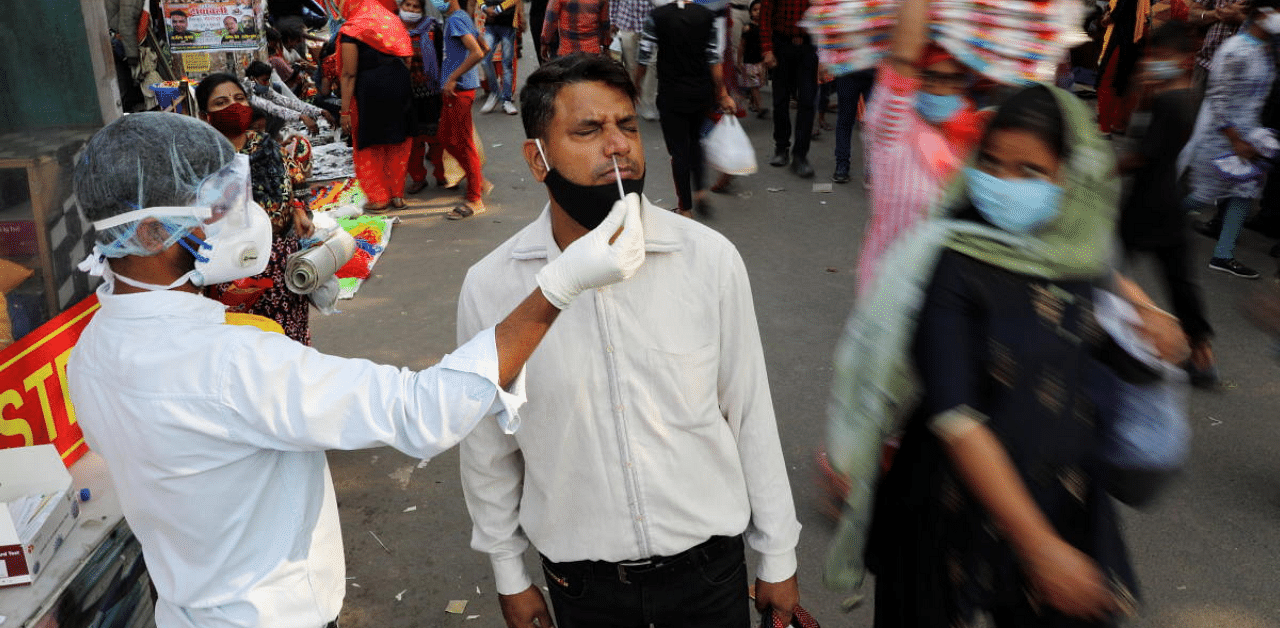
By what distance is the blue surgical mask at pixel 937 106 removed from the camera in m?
3.48

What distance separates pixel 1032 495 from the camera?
2115 mm

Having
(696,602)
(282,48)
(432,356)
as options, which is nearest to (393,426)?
(696,602)

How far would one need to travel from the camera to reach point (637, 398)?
214 cm

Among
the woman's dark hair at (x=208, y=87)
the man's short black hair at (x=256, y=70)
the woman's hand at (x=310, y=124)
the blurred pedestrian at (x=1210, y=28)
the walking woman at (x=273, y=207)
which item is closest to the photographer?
the walking woman at (x=273, y=207)

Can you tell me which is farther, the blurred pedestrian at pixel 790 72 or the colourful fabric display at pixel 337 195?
the blurred pedestrian at pixel 790 72

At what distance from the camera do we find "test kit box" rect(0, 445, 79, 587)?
2.46 m

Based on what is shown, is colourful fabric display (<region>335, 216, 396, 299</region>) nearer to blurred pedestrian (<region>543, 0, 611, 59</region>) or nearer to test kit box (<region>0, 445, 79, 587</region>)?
blurred pedestrian (<region>543, 0, 611, 59</region>)

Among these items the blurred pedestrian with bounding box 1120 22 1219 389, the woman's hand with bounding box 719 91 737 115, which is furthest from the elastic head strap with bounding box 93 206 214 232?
the woman's hand with bounding box 719 91 737 115

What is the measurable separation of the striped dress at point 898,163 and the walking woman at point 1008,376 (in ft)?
3.37

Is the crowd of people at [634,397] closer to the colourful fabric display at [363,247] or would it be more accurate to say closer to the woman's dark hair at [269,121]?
the woman's dark hair at [269,121]

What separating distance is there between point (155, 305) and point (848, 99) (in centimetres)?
714

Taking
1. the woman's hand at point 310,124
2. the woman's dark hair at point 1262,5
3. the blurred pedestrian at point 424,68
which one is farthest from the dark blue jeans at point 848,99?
the woman's hand at point 310,124

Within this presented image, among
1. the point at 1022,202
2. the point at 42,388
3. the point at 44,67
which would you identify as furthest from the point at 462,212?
the point at 1022,202

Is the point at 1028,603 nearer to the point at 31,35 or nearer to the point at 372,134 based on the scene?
the point at 31,35
